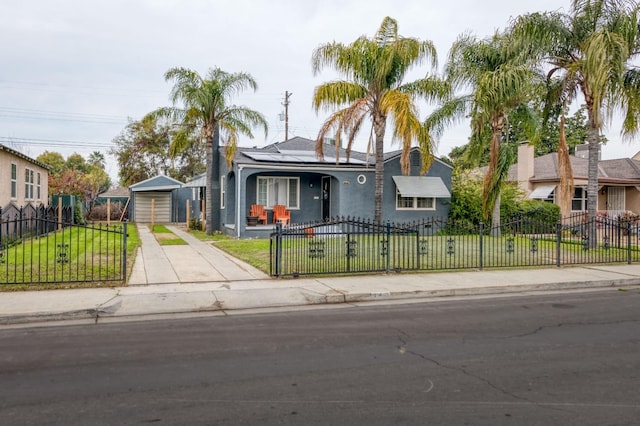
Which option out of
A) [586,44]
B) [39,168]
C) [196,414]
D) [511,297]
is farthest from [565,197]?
[39,168]

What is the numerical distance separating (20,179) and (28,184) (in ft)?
6.17

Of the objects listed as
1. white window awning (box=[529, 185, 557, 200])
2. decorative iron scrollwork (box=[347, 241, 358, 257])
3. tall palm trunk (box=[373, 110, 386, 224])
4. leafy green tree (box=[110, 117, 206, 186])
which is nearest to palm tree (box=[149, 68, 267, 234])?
tall palm trunk (box=[373, 110, 386, 224])

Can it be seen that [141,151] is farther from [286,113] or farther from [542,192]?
[542,192]

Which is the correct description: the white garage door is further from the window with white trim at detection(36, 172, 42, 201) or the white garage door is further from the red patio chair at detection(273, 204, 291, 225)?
the red patio chair at detection(273, 204, 291, 225)

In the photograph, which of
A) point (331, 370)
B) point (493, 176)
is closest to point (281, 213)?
point (493, 176)

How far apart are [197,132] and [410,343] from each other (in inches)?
827

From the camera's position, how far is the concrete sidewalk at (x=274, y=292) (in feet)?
27.3

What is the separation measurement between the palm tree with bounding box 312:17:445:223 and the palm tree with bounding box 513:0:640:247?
12.7ft

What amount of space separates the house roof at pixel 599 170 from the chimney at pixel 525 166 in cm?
37

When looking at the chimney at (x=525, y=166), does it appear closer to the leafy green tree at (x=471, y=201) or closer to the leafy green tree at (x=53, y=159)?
the leafy green tree at (x=471, y=201)

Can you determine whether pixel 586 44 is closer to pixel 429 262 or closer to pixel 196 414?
pixel 429 262

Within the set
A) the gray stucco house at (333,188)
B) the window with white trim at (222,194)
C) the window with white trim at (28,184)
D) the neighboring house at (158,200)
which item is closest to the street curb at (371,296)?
the gray stucco house at (333,188)

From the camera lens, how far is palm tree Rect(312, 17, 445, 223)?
61.1 feet

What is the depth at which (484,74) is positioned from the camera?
62.7 feet
